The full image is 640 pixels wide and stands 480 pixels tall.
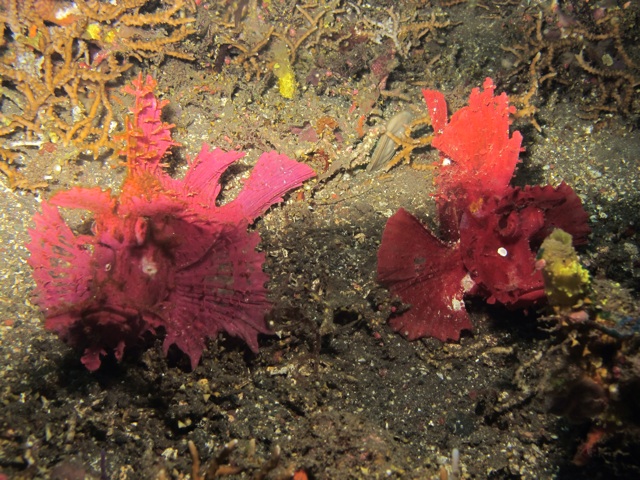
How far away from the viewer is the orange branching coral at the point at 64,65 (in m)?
3.60

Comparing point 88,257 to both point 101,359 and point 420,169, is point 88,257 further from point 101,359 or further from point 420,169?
point 420,169

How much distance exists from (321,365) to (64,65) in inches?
142

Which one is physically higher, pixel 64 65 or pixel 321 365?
pixel 64 65

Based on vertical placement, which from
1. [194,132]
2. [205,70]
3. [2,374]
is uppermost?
[205,70]

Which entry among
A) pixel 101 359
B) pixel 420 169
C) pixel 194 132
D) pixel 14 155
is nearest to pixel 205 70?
pixel 194 132

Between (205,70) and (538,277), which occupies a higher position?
(205,70)

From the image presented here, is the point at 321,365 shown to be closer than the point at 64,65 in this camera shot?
Yes

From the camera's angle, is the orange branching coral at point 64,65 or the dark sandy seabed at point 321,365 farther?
the orange branching coral at point 64,65

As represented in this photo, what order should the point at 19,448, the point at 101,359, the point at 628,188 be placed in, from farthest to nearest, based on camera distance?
the point at 628,188, the point at 101,359, the point at 19,448

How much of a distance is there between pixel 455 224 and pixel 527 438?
57.9 inches

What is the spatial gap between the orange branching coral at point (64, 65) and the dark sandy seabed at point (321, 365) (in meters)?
0.25

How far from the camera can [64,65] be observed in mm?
3682

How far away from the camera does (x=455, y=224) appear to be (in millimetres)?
2926

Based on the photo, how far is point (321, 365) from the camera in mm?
2766
